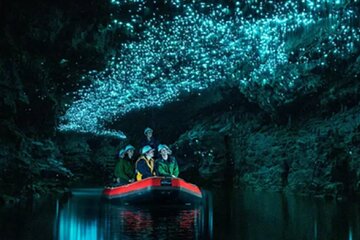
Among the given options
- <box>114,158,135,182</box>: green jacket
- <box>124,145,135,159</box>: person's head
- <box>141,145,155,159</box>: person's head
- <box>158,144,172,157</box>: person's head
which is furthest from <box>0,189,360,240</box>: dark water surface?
<box>124,145,135,159</box>: person's head

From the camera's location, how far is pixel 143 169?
12.1m

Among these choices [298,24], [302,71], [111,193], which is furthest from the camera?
[302,71]

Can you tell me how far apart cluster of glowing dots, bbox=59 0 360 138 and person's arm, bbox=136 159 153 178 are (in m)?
4.10

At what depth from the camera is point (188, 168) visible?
26469mm

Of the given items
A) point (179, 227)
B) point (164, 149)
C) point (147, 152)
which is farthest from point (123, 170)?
point (179, 227)

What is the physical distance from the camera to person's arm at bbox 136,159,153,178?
1210 centimetres

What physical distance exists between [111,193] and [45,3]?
543 centimetres

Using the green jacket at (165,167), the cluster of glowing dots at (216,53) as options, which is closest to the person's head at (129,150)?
the green jacket at (165,167)

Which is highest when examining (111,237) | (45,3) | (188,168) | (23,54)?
(45,3)

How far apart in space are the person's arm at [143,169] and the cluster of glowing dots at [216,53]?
410cm

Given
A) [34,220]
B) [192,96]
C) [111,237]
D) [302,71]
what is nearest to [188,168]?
[192,96]

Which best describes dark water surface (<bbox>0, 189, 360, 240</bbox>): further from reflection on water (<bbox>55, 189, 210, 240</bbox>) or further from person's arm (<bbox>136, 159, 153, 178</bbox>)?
person's arm (<bbox>136, 159, 153, 178</bbox>)

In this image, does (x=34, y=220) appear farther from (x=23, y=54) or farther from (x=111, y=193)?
(x=23, y=54)

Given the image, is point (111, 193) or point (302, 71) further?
point (302, 71)
